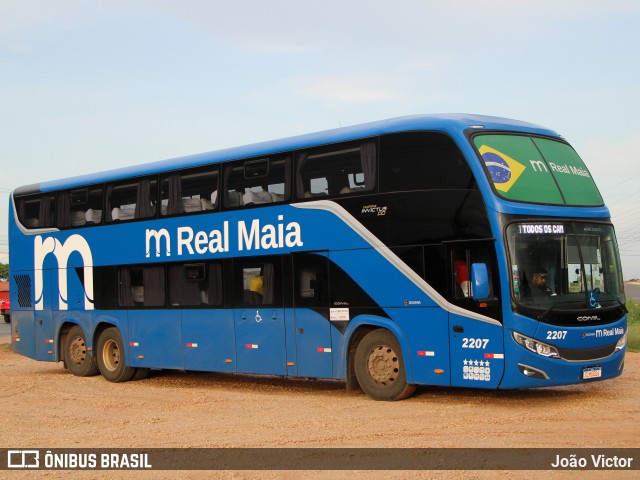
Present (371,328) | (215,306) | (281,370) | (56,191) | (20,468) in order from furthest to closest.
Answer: (56,191) → (215,306) → (281,370) → (371,328) → (20,468)

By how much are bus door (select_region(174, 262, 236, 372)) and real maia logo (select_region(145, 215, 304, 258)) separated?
324mm

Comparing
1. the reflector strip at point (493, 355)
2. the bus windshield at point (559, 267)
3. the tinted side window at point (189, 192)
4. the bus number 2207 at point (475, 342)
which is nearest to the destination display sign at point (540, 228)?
the bus windshield at point (559, 267)

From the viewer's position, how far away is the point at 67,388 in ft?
A: 59.9

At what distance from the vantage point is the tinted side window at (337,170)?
14445mm

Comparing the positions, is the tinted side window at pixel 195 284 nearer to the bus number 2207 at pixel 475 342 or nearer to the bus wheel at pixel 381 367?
the bus wheel at pixel 381 367

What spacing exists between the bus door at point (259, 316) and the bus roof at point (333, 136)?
1.84 m

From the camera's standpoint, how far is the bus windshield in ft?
42.0

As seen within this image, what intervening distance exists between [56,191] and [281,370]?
24.6ft

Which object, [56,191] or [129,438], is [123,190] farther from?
[129,438]

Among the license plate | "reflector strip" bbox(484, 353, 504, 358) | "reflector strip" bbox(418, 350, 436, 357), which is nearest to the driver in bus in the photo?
"reflector strip" bbox(484, 353, 504, 358)

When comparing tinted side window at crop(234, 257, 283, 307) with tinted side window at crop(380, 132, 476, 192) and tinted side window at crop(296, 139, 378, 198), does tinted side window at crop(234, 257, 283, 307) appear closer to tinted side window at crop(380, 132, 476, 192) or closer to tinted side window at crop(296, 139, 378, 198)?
tinted side window at crop(296, 139, 378, 198)

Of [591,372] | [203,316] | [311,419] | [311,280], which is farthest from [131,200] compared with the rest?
[591,372]

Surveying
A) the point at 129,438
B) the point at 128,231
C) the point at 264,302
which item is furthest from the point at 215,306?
the point at 129,438

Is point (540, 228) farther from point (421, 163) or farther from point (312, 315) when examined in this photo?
point (312, 315)
